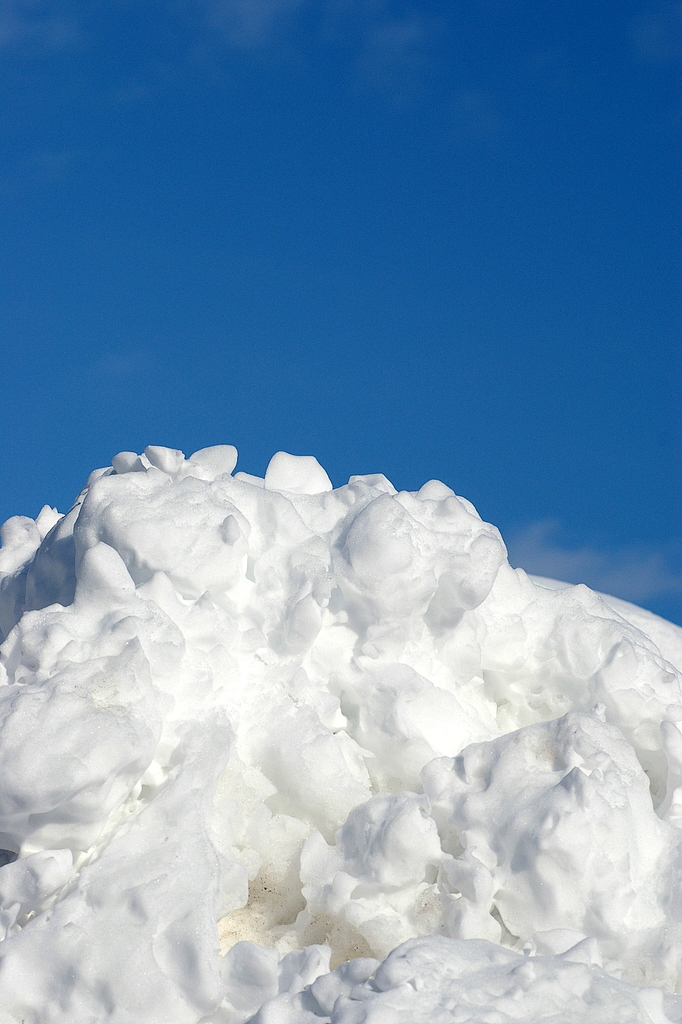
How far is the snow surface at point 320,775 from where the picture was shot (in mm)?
3297

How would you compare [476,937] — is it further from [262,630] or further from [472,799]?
[262,630]

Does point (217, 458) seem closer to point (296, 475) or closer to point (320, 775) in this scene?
point (296, 475)

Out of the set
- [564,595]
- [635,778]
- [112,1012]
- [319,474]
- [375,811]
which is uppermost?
[319,474]

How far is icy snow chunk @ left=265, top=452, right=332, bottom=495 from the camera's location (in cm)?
535

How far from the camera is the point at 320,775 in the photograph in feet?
13.3

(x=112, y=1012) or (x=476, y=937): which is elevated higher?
(x=476, y=937)

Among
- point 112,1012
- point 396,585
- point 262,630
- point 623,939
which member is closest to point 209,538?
point 262,630

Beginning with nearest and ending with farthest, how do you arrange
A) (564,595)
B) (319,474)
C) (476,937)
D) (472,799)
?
(476,937)
(472,799)
(564,595)
(319,474)

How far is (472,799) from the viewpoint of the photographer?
3.86m

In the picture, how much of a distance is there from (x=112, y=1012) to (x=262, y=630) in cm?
155

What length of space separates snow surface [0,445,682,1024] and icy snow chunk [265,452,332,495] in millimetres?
323

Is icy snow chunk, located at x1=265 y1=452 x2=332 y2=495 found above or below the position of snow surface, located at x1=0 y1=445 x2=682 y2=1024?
above

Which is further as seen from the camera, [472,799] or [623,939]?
[472,799]

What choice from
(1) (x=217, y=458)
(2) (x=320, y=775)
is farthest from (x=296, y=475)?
(2) (x=320, y=775)
